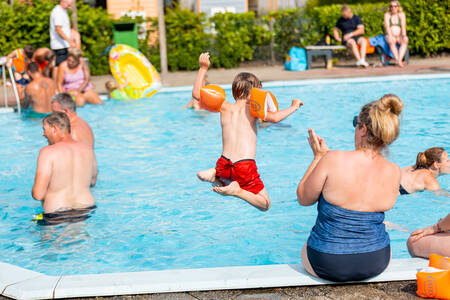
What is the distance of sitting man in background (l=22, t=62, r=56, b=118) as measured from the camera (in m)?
10.4

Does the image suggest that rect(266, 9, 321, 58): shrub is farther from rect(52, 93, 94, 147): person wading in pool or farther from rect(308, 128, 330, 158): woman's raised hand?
rect(308, 128, 330, 158): woman's raised hand

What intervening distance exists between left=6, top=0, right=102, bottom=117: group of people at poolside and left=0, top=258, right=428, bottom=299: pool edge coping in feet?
23.8

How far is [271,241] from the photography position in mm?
5625

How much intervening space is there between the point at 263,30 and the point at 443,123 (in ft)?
23.7

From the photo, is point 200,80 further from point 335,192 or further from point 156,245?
point 335,192

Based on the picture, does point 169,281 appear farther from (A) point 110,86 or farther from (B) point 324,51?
(B) point 324,51

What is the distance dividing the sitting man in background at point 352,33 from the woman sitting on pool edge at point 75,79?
685 centimetres

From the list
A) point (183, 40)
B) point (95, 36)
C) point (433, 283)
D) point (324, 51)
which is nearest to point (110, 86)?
point (95, 36)

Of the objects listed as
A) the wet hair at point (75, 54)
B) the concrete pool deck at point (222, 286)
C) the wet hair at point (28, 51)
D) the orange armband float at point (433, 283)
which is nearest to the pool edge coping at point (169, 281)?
the concrete pool deck at point (222, 286)

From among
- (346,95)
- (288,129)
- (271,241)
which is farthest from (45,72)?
(271,241)

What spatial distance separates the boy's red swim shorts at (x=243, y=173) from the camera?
5.38 m

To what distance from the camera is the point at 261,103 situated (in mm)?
5066

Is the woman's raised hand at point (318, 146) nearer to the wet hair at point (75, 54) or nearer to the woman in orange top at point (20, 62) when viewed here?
the wet hair at point (75, 54)

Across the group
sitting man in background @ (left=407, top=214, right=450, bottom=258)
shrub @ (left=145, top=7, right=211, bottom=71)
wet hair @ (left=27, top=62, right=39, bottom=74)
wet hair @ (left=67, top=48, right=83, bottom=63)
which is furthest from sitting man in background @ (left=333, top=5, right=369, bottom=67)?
sitting man in background @ (left=407, top=214, right=450, bottom=258)
